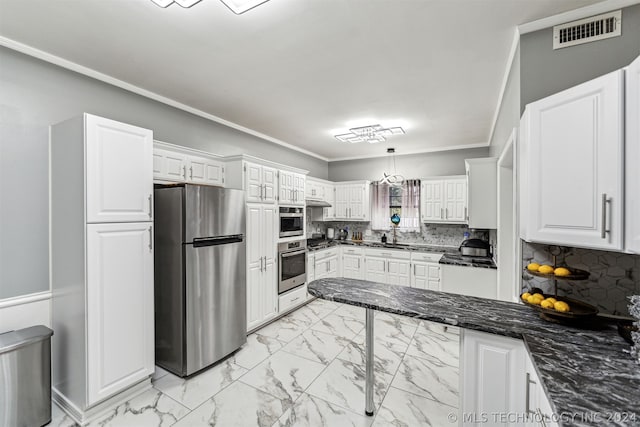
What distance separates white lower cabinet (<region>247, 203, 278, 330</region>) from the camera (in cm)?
343

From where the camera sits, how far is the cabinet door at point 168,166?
287cm

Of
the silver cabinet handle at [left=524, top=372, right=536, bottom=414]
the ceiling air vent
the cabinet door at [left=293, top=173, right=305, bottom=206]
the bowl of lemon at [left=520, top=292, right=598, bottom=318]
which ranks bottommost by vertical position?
the silver cabinet handle at [left=524, top=372, right=536, bottom=414]

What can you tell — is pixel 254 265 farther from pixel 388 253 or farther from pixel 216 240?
pixel 388 253

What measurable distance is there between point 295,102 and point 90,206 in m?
2.19

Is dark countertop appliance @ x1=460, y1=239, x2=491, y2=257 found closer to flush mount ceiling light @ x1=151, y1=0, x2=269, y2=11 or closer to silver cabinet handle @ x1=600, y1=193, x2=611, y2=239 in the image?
silver cabinet handle @ x1=600, y1=193, x2=611, y2=239

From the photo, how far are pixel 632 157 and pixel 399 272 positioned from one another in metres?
4.14

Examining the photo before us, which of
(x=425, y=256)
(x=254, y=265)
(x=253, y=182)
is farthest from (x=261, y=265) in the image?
(x=425, y=256)

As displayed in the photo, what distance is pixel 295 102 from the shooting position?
3156 millimetres

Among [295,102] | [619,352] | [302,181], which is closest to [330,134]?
[302,181]

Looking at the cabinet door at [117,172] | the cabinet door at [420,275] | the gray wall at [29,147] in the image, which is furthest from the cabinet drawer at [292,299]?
the gray wall at [29,147]

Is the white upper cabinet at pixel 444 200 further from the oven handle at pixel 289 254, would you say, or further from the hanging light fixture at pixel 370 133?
the oven handle at pixel 289 254

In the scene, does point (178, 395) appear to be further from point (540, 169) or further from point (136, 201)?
point (540, 169)

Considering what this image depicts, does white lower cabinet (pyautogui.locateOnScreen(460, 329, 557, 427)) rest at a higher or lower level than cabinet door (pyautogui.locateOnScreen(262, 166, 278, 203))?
lower

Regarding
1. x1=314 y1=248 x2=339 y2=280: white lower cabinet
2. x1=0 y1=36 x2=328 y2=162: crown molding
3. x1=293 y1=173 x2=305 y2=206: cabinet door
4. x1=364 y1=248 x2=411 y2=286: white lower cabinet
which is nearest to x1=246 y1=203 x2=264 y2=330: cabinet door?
x1=293 y1=173 x2=305 y2=206: cabinet door
